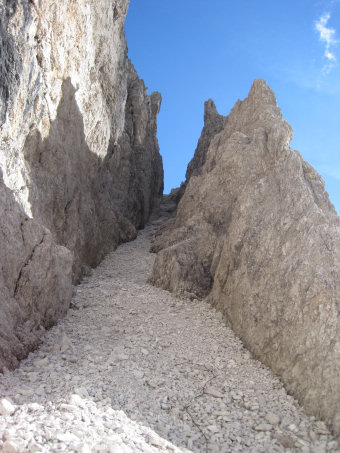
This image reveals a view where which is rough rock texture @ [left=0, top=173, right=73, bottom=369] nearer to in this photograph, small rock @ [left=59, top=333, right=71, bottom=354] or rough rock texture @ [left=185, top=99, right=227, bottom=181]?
small rock @ [left=59, top=333, right=71, bottom=354]

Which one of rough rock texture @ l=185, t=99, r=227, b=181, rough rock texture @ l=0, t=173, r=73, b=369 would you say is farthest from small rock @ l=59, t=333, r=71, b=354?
rough rock texture @ l=185, t=99, r=227, b=181

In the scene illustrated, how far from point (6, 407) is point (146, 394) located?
2.94 m

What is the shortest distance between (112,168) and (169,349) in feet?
55.4

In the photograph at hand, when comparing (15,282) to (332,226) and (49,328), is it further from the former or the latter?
(332,226)

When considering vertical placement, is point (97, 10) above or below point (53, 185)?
above

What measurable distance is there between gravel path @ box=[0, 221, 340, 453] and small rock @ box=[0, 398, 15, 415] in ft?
0.05

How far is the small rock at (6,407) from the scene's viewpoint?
6.77 metres

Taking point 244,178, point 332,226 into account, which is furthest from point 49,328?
point 244,178

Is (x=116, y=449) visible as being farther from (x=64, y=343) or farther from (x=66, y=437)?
(x=64, y=343)

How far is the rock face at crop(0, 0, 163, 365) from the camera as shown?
1066cm

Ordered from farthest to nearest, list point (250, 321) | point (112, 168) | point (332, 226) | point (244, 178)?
point (112, 168) < point (244, 178) < point (250, 321) < point (332, 226)

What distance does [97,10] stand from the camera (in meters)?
19.3

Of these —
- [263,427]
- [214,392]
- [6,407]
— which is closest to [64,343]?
[6,407]

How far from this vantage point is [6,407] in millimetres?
6859
